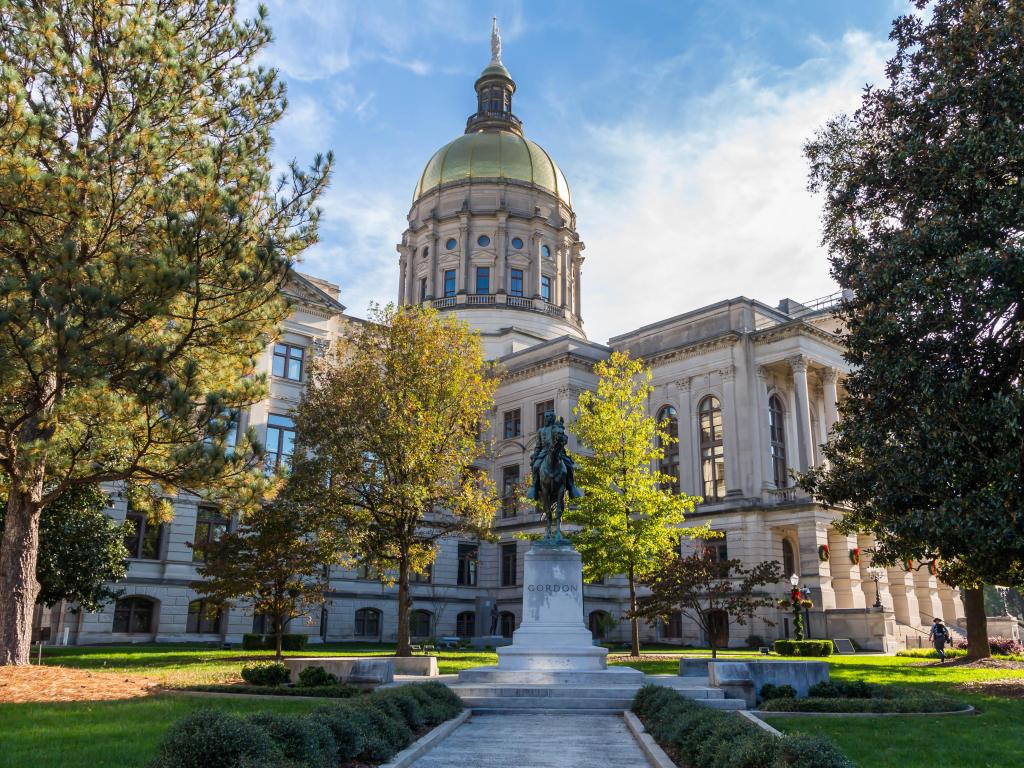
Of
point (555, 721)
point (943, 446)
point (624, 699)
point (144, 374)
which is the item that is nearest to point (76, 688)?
point (144, 374)

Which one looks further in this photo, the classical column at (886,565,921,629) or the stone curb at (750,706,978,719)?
the classical column at (886,565,921,629)

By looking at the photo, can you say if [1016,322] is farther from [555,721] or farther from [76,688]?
[76,688]

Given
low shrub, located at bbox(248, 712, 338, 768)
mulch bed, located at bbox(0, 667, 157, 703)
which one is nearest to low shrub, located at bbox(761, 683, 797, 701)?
low shrub, located at bbox(248, 712, 338, 768)

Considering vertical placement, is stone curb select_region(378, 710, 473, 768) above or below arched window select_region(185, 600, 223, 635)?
below

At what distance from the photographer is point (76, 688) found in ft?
53.5

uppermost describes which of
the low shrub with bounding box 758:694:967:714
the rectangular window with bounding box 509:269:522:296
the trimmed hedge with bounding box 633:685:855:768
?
the rectangular window with bounding box 509:269:522:296

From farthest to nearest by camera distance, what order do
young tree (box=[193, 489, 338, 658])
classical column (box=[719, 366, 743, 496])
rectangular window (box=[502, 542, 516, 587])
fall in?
rectangular window (box=[502, 542, 516, 587]) < classical column (box=[719, 366, 743, 496]) < young tree (box=[193, 489, 338, 658])

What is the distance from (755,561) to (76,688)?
38751 mm

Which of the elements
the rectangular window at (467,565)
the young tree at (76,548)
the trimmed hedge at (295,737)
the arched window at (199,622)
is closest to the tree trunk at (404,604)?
the young tree at (76,548)

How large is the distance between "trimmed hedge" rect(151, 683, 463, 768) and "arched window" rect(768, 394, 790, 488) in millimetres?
44662

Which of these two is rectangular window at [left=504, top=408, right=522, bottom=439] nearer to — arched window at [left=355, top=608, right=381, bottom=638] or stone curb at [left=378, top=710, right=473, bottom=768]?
arched window at [left=355, top=608, right=381, bottom=638]

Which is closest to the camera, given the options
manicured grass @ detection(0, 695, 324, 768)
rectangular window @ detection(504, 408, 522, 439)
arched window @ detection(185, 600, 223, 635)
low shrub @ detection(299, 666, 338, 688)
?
manicured grass @ detection(0, 695, 324, 768)

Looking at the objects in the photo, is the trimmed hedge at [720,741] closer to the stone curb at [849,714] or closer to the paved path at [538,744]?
the paved path at [538,744]

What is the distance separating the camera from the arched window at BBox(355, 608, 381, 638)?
4866cm
